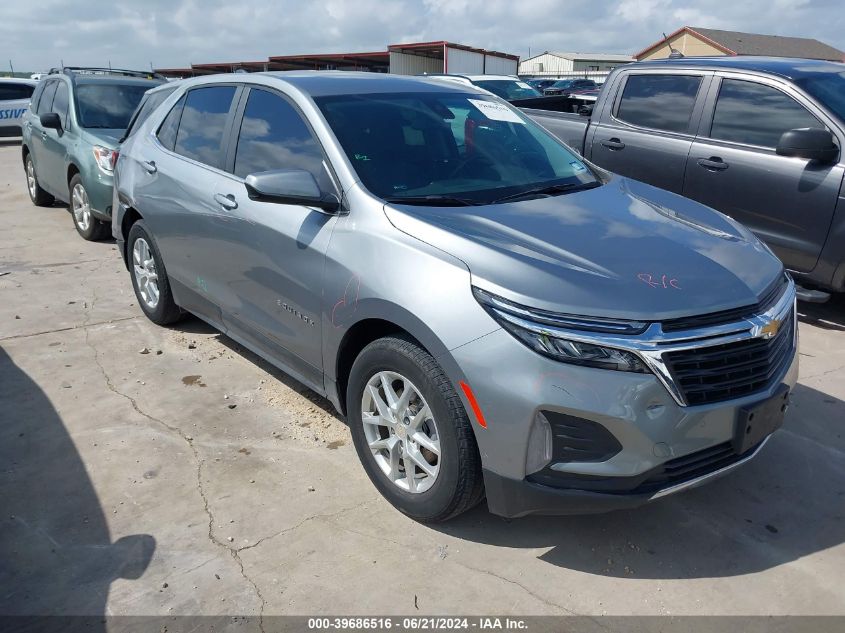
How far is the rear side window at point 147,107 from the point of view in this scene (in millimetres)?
5457

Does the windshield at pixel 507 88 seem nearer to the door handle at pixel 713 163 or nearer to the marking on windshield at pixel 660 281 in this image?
the door handle at pixel 713 163

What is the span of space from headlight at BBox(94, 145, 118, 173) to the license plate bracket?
22.3 feet

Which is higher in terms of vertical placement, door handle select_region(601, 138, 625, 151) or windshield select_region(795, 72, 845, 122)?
windshield select_region(795, 72, 845, 122)

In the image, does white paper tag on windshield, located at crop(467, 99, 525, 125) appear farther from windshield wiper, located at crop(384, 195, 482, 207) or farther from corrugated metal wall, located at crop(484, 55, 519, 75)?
corrugated metal wall, located at crop(484, 55, 519, 75)

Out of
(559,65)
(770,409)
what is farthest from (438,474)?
(559,65)

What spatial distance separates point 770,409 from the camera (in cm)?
279

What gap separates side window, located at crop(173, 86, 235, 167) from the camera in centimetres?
431

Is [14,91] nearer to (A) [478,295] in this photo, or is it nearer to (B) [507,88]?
(B) [507,88]

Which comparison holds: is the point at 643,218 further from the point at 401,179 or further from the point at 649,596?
the point at 649,596

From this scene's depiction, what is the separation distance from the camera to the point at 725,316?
270 cm

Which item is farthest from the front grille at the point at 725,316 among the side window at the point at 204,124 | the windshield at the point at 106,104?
the windshield at the point at 106,104

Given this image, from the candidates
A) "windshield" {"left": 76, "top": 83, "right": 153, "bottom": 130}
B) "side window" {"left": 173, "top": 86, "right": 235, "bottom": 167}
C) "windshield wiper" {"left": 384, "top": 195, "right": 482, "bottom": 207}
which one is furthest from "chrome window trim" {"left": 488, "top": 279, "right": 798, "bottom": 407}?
"windshield" {"left": 76, "top": 83, "right": 153, "bottom": 130}

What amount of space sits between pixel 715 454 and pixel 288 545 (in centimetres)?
174

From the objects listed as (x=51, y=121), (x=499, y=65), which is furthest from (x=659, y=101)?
(x=499, y=65)
